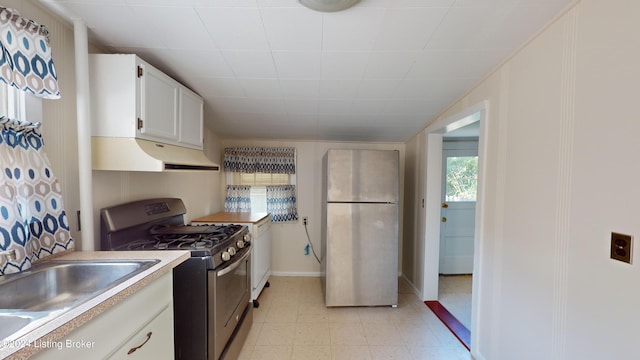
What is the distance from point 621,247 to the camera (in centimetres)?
95

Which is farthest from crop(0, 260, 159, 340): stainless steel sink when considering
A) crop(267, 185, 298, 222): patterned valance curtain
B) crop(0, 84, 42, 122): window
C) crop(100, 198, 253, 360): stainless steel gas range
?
crop(267, 185, 298, 222): patterned valance curtain

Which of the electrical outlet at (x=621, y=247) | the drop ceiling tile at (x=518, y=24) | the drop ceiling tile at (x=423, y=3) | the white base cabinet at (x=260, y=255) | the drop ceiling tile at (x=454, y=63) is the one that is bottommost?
the white base cabinet at (x=260, y=255)

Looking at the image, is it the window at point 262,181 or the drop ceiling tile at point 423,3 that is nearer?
the drop ceiling tile at point 423,3

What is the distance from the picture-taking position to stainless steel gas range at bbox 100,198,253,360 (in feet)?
5.05

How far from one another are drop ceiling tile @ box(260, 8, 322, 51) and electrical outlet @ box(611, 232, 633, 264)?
66.7 inches

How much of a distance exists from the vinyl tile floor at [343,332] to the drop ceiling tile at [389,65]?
2258 mm

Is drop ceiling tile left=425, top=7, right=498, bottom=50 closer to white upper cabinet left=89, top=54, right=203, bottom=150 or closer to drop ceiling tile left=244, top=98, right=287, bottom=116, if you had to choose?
drop ceiling tile left=244, top=98, right=287, bottom=116

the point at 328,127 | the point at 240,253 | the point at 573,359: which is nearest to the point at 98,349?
the point at 240,253

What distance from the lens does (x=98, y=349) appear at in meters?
0.81

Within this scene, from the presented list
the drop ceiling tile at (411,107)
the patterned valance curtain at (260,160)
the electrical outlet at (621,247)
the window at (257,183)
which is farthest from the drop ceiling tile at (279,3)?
the window at (257,183)

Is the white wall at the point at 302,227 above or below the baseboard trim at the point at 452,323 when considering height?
above

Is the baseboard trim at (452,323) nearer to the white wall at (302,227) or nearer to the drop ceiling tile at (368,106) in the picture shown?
the white wall at (302,227)

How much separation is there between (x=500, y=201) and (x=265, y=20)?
192 centimetres

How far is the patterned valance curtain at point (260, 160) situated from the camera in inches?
132
